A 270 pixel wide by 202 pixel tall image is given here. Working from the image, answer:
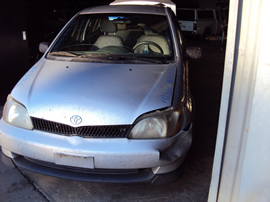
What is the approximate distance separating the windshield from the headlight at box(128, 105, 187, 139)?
964mm

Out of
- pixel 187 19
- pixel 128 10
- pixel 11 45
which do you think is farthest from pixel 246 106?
pixel 187 19

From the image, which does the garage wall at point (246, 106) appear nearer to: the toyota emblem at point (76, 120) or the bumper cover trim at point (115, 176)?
the bumper cover trim at point (115, 176)

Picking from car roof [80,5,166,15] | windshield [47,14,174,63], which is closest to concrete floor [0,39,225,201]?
windshield [47,14,174,63]

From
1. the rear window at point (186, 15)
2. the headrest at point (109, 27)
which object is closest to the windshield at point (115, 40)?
the headrest at point (109, 27)

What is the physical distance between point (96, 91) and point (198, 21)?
1357 cm

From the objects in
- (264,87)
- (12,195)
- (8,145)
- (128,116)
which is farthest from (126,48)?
(264,87)

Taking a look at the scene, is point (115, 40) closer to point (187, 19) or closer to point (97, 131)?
point (97, 131)

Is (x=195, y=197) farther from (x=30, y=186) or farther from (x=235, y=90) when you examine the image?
(x=30, y=186)

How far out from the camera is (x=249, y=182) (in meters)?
1.53

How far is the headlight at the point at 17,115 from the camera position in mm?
2375

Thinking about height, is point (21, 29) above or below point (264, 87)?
below

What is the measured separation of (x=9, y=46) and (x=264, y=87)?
4.62m

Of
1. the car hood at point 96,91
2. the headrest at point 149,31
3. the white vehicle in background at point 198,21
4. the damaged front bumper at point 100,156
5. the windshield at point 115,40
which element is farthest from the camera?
the white vehicle in background at point 198,21

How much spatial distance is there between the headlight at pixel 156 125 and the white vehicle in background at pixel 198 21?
13409 mm
